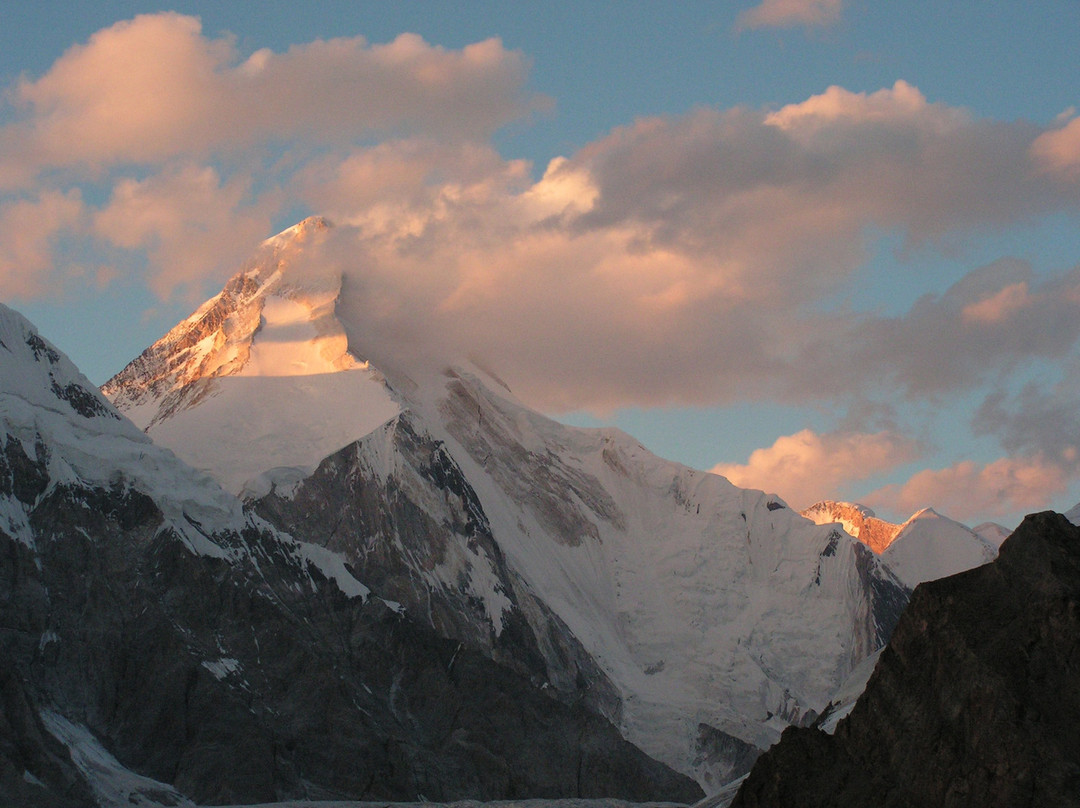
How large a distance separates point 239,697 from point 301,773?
37.3 feet

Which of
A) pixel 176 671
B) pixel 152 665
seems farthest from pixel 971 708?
pixel 152 665

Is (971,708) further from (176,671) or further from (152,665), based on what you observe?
(152,665)

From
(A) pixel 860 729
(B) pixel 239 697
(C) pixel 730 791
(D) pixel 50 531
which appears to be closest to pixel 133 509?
(D) pixel 50 531

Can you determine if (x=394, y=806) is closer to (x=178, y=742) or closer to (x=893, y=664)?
(x=178, y=742)

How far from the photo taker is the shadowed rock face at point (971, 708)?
A: 248 ft

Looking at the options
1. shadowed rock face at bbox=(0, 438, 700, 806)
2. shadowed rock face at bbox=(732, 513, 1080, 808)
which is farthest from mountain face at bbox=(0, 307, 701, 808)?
shadowed rock face at bbox=(732, 513, 1080, 808)

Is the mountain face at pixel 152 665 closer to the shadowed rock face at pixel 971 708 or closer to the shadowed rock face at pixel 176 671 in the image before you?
the shadowed rock face at pixel 176 671

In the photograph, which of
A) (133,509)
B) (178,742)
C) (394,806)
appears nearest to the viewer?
(394,806)

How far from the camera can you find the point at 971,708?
258 ft

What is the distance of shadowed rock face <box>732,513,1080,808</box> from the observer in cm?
7562

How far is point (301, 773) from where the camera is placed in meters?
180

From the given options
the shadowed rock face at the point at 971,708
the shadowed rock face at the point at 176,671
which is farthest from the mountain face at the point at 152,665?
the shadowed rock face at the point at 971,708

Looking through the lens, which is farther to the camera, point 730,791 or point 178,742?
point 178,742

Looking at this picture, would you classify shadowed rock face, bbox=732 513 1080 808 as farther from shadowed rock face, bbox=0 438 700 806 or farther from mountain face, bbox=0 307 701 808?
shadowed rock face, bbox=0 438 700 806
